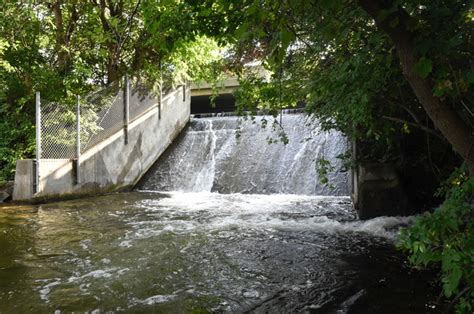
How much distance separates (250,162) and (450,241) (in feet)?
34.4

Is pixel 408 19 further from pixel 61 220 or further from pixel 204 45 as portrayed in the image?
pixel 204 45

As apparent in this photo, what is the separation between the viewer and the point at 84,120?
1124cm

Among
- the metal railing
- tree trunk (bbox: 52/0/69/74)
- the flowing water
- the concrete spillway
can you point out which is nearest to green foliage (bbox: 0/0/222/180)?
tree trunk (bbox: 52/0/69/74)

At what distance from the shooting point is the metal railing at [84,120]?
34.0ft

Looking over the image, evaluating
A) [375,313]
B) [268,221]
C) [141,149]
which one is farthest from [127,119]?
[375,313]

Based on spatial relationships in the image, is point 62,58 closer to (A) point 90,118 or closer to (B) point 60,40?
(B) point 60,40

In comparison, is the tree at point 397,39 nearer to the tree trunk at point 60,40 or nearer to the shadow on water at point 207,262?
the shadow on water at point 207,262

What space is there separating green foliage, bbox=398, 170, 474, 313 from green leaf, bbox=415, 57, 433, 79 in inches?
29.9

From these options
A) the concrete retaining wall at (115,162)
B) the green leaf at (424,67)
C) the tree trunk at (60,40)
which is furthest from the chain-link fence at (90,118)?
the green leaf at (424,67)

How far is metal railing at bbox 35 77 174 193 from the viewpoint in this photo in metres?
10.4

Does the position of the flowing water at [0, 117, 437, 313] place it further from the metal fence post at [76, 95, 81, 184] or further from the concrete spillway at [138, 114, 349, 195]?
the metal fence post at [76, 95, 81, 184]

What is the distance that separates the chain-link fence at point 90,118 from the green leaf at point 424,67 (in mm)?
9424

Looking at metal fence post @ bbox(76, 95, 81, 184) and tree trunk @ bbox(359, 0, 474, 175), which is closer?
tree trunk @ bbox(359, 0, 474, 175)

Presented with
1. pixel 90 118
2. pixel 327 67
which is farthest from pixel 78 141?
pixel 327 67
